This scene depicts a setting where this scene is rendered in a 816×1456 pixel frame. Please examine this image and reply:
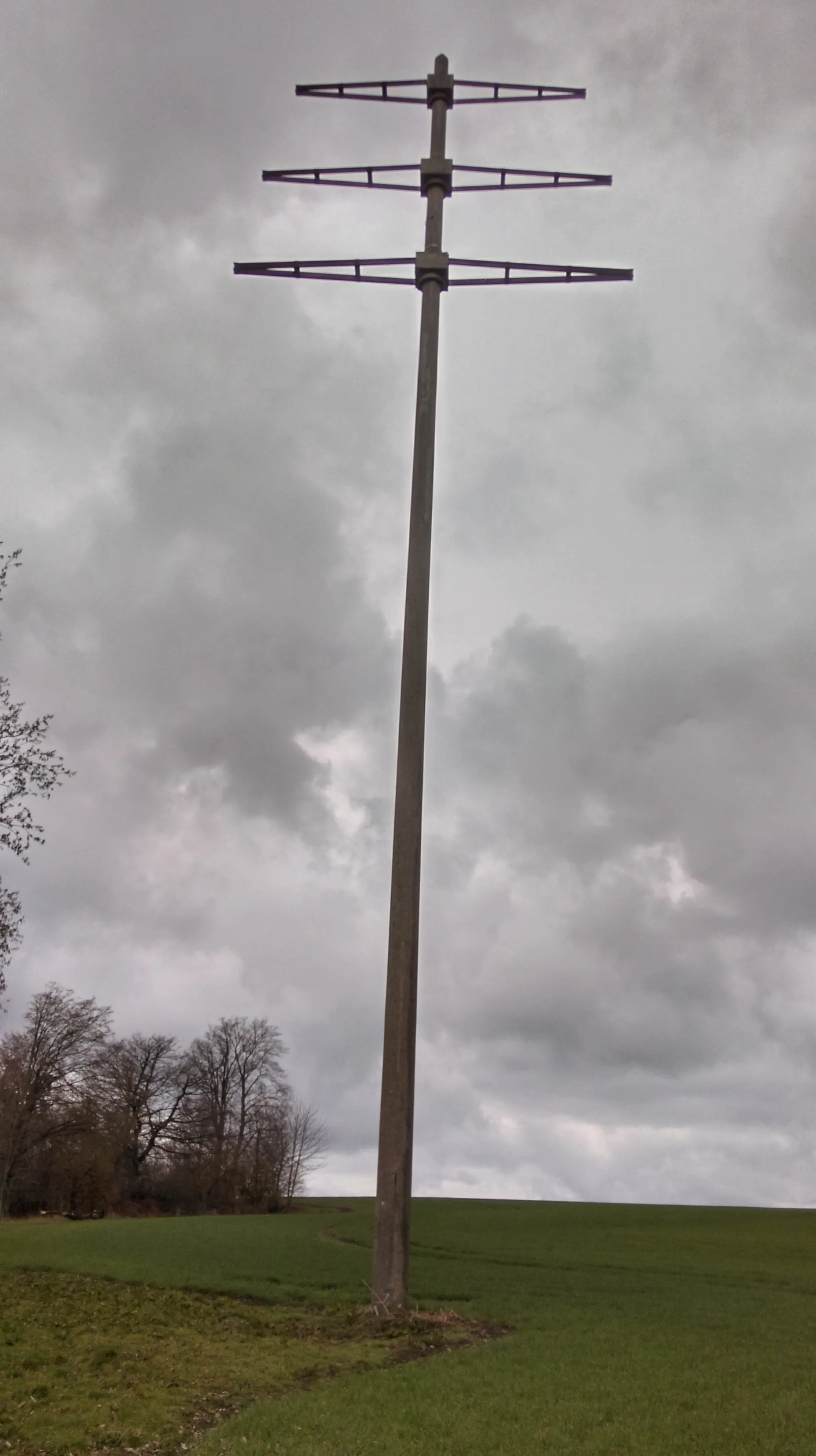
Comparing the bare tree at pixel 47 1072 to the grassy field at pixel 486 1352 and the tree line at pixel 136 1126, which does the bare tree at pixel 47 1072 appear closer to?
the tree line at pixel 136 1126

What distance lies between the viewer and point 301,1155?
336 ft

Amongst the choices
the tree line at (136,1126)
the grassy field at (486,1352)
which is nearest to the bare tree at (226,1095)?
the tree line at (136,1126)

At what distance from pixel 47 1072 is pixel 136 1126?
53.2 feet

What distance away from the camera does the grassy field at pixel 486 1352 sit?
34.5 feet

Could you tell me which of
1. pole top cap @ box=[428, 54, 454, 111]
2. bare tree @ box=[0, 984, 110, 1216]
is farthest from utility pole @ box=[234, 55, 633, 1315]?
bare tree @ box=[0, 984, 110, 1216]

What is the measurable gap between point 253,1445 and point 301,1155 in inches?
3914

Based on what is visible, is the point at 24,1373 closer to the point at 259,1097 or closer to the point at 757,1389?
the point at 757,1389

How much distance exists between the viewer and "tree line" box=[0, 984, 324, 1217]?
74312 mm

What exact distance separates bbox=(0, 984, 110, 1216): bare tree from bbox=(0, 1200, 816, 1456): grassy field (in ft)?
109

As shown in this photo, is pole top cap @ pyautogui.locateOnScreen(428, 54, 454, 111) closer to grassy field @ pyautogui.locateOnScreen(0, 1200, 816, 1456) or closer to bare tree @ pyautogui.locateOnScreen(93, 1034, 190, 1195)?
grassy field @ pyautogui.locateOnScreen(0, 1200, 816, 1456)

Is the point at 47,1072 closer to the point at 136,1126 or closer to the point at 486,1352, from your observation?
the point at 136,1126

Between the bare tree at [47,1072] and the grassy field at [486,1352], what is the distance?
33308 millimetres

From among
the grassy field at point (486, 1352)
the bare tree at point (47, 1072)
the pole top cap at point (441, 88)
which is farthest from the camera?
the bare tree at point (47, 1072)

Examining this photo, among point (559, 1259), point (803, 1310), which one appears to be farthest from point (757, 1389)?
point (559, 1259)
